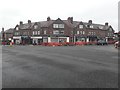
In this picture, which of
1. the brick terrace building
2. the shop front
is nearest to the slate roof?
the brick terrace building

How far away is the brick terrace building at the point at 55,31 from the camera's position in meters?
65.5

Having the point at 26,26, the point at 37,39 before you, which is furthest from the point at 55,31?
the point at 26,26

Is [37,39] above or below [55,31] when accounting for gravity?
below

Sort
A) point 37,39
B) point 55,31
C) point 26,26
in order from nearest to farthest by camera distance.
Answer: point 55,31 < point 37,39 < point 26,26

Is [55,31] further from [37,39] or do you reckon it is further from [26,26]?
[26,26]

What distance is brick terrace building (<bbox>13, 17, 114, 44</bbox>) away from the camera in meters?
65.5

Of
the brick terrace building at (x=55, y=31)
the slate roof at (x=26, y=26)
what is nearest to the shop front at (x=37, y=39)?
the brick terrace building at (x=55, y=31)

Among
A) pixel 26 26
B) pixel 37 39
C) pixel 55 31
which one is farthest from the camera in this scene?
pixel 26 26

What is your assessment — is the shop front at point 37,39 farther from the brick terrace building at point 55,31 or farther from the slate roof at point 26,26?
the slate roof at point 26,26

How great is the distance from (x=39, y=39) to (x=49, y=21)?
366 inches

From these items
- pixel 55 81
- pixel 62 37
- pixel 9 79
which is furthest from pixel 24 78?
pixel 62 37

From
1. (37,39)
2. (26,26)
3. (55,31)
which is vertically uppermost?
(26,26)

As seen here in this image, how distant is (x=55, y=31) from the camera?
65.5 meters

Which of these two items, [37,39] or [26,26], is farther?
[26,26]
